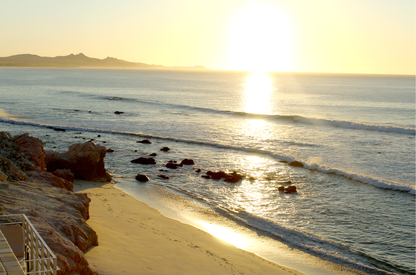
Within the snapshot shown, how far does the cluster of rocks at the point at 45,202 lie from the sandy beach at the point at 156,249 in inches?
26.9

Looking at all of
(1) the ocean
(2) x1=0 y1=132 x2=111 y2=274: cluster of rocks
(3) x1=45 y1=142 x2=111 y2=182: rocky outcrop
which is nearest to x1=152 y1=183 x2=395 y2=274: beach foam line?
(1) the ocean

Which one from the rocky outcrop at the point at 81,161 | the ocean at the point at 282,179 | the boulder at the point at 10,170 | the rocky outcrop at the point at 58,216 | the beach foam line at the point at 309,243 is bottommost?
the beach foam line at the point at 309,243

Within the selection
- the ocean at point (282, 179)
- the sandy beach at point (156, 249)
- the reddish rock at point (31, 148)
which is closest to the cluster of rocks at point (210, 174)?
the ocean at point (282, 179)

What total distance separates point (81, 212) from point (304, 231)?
8323 millimetres

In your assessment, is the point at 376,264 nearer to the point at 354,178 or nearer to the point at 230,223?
the point at 230,223

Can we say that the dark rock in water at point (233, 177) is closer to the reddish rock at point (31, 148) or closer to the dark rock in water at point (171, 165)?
the dark rock in water at point (171, 165)

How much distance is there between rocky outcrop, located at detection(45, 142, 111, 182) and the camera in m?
16.2

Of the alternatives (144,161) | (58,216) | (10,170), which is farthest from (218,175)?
(58,216)

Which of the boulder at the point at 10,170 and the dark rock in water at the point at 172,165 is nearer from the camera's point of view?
the boulder at the point at 10,170

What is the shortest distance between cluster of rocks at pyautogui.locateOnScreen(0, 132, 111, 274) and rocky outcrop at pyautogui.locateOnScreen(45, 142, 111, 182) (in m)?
2.09

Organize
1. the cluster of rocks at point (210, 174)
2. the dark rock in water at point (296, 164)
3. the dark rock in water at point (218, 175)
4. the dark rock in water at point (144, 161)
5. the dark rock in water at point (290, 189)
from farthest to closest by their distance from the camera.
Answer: the dark rock in water at point (296, 164) < the dark rock in water at point (144, 161) < the dark rock in water at point (218, 175) < the cluster of rocks at point (210, 174) < the dark rock in water at point (290, 189)

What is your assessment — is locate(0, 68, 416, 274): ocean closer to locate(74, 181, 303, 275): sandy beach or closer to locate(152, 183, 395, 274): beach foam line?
locate(152, 183, 395, 274): beach foam line

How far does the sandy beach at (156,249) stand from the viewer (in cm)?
812

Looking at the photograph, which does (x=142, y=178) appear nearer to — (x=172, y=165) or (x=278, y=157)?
(x=172, y=165)
